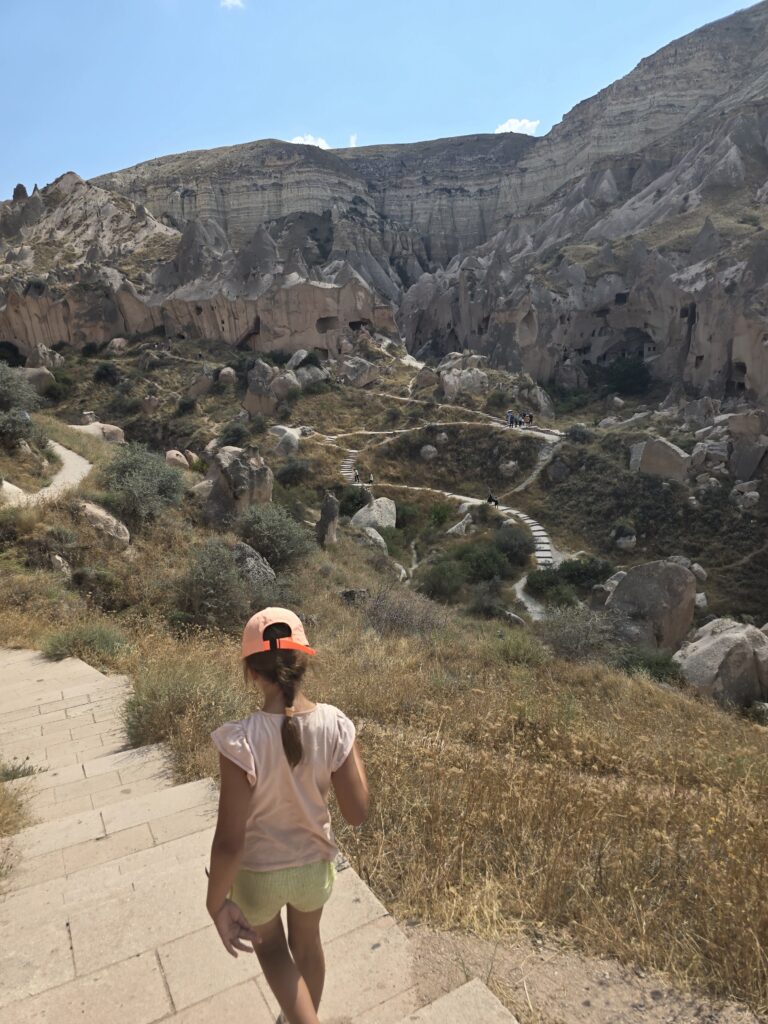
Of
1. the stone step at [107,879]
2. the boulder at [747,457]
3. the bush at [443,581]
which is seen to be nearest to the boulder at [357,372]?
the bush at [443,581]

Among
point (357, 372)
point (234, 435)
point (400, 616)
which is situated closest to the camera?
point (400, 616)

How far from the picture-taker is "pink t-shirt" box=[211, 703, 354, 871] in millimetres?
1724

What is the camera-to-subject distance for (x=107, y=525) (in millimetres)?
9031

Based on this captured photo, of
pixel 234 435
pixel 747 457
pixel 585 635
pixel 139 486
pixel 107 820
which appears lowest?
pixel 585 635

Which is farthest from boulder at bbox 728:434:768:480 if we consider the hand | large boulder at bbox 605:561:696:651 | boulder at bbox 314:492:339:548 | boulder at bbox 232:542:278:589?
the hand

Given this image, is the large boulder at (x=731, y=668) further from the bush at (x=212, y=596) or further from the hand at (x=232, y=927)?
the hand at (x=232, y=927)

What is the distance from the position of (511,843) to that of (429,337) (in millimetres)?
55653

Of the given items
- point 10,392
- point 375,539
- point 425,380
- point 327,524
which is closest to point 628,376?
point 425,380

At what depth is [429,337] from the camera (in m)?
55.6

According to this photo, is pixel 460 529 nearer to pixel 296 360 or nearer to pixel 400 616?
pixel 400 616

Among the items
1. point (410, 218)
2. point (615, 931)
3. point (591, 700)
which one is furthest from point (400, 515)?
point (410, 218)

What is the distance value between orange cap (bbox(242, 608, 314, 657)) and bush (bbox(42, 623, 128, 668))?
4903 mm

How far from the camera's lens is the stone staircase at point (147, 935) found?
192 cm

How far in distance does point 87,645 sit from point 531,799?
4766 millimetres
